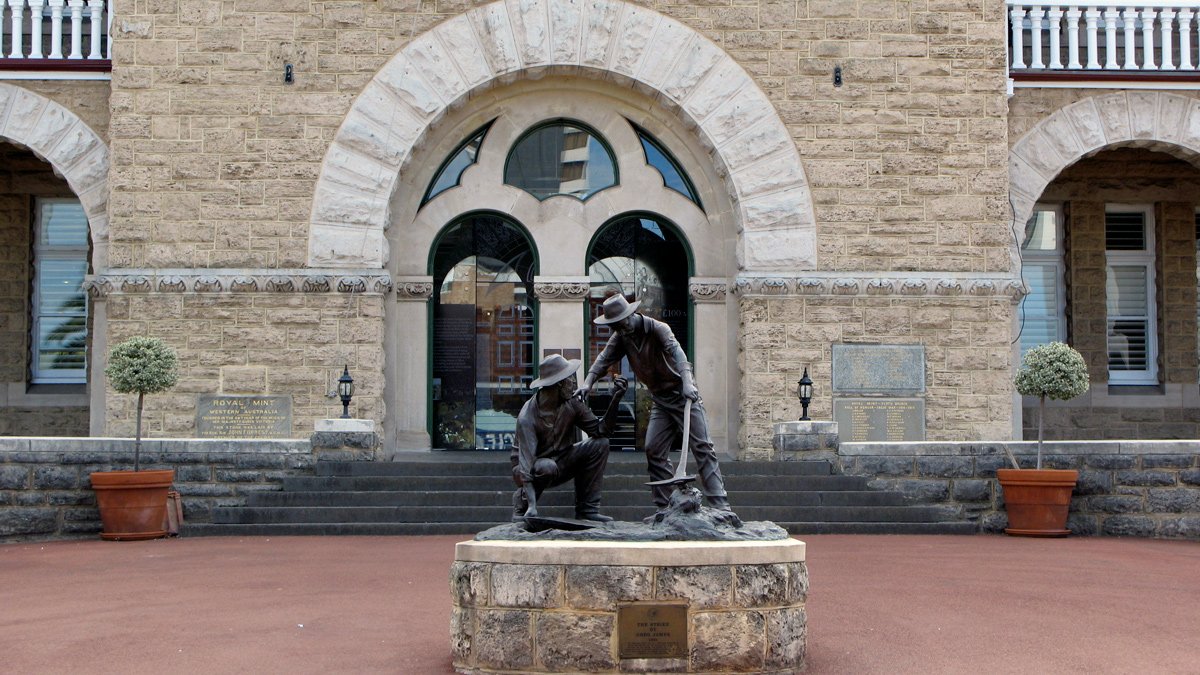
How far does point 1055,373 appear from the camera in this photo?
15078 millimetres

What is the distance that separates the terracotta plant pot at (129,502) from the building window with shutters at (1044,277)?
12708 millimetres

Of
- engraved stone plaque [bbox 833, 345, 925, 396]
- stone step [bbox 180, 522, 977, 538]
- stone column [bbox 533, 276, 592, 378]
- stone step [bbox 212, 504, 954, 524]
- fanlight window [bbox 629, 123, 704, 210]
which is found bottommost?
stone step [bbox 180, 522, 977, 538]

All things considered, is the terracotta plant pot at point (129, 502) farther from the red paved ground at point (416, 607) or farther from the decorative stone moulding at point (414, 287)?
the decorative stone moulding at point (414, 287)

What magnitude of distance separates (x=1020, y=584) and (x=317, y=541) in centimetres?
661

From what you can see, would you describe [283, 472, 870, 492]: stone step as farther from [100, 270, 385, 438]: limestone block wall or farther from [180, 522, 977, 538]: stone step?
[100, 270, 385, 438]: limestone block wall

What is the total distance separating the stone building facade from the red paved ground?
404 centimetres

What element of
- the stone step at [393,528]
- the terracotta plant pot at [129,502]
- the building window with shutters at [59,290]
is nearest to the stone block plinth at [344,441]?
the stone step at [393,528]

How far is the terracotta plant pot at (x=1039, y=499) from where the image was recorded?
1500cm

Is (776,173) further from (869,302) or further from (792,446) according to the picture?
(792,446)

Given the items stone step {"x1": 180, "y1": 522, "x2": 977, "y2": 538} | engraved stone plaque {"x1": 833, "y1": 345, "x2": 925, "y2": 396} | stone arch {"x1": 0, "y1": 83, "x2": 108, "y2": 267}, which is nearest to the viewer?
stone step {"x1": 180, "y1": 522, "x2": 977, "y2": 538}

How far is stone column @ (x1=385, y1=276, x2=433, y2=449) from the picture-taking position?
1838 centimetres

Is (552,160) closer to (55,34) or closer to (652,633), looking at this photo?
(55,34)

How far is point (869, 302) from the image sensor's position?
1761 centimetres

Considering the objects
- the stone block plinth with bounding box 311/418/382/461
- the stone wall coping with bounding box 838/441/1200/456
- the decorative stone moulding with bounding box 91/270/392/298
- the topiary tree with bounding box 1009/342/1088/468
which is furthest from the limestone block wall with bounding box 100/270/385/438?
the topiary tree with bounding box 1009/342/1088/468
